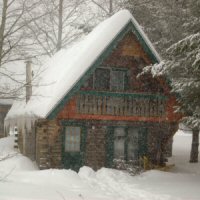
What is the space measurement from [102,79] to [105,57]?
1202mm

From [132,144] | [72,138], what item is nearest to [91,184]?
[72,138]

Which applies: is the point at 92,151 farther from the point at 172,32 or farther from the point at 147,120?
the point at 172,32

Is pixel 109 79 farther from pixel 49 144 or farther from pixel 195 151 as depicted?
pixel 195 151

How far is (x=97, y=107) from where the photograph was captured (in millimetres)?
19688

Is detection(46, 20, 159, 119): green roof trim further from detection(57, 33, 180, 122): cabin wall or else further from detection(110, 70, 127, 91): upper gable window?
detection(110, 70, 127, 91): upper gable window

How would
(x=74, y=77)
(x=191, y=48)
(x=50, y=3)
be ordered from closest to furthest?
(x=191, y=48), (x=74, y=77), (x=50, y=3)

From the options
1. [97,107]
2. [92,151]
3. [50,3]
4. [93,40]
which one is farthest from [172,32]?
[50,3]

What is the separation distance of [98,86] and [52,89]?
2.15 m

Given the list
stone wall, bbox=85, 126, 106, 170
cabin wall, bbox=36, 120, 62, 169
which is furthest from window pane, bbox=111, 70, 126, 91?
cabin wall, bbox=36, 120, 62, 169

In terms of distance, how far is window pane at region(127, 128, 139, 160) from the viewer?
20797mm

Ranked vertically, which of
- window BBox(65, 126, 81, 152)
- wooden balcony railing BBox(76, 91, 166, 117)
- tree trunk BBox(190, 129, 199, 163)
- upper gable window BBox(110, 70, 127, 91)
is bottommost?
tree trunk BBox(190, 129, 199, 163)

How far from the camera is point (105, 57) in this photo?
1961 centimetres

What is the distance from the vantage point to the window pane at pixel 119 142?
67.3ft

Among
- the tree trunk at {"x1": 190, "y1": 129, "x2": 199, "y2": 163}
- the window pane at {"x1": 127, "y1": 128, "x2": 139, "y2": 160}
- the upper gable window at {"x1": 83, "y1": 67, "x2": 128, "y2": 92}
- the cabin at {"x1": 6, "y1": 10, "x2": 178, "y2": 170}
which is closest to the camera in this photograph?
the cabin at {"x1": 6, "y1": 10, "x2": 178, "y2": 170}
